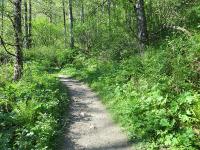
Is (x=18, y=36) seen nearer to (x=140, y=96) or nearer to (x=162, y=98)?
(x=140, y=96)

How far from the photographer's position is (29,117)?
8688 millimetres

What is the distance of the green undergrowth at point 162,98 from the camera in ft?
23.2

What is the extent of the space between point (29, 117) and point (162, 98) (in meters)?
3.66

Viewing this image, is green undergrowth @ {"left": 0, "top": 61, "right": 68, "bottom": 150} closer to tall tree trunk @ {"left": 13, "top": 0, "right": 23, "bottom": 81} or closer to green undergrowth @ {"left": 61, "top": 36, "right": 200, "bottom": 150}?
tall tree trunk @ {"left": 13, "top": 0, "right": 23, "bottom": 81}

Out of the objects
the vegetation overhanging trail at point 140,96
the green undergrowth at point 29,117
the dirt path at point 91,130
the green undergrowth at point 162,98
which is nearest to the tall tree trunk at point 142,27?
the vegetation overhanging trail at point 140,96

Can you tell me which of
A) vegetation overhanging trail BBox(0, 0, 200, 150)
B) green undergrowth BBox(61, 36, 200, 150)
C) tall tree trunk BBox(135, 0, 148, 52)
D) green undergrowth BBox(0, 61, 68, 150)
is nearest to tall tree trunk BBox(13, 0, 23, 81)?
vegetation overhanging trail BBox(0, 0, 200, 150)

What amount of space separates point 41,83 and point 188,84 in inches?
250

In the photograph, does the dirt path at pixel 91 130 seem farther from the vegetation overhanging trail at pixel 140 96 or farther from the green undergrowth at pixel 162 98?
the green undergrowth at pixel 162 98

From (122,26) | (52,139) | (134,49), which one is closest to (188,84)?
(52,139)

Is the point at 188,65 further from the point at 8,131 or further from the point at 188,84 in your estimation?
the point at 8,131

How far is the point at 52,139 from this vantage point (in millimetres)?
8094

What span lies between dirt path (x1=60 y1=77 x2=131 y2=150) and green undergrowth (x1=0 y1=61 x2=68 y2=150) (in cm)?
42

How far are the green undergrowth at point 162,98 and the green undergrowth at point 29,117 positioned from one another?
1.97m

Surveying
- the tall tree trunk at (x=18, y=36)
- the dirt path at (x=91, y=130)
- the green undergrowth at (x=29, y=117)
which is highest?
the tall tree trunk at (x=18, y=36)
